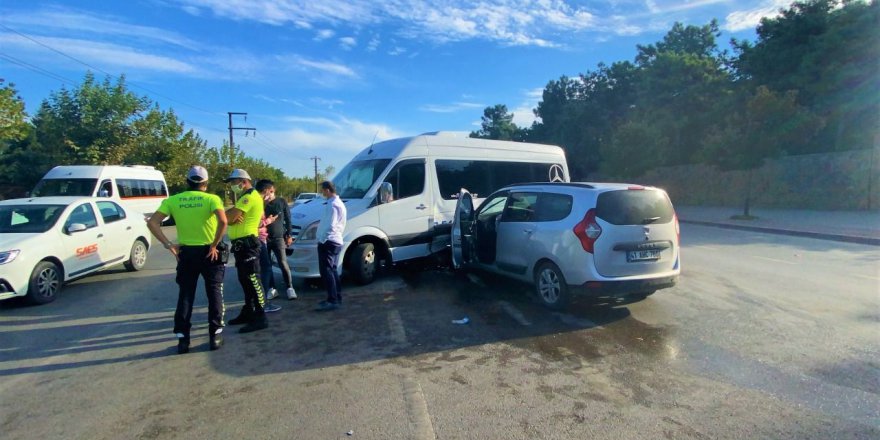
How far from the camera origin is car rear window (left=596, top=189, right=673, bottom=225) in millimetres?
5797

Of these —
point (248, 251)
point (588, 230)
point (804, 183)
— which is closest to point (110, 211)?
point (248, 251)

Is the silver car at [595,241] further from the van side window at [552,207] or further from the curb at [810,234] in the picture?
the curb at [810,234]

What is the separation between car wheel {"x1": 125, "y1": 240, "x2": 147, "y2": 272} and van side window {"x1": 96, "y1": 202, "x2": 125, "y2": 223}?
0.60m

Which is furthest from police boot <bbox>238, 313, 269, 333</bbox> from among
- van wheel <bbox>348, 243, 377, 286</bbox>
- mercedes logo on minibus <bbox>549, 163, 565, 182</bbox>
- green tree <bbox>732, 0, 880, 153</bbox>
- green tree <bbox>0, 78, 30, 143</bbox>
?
green tree <bbox>732, 0, 880, 153</bbox>

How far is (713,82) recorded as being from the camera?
32.0 metres

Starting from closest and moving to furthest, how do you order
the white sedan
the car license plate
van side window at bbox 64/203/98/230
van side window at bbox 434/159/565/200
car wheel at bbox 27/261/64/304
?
the car license plate
the white sedan
car wheel at bbox 27/261/64/304
van side window at bbox 64/203/98/230
van side window at bbox 434/159/565/200

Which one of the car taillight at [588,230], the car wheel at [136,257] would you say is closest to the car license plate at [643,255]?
the car taillight at [588,230]

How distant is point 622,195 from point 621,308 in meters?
1.48

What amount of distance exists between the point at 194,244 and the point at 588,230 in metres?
4.28

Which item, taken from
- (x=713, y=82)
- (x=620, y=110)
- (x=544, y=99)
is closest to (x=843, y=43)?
(x=713, y=82)

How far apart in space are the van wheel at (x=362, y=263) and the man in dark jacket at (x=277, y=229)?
95 cm

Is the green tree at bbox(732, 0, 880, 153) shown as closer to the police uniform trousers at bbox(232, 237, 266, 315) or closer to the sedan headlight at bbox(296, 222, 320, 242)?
the sedan headlight at bbox(296, 222, 320, 242)

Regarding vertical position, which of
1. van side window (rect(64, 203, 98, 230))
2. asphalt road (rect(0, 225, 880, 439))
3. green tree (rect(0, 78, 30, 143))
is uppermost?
green tree (rect(0, 78, 30, 143))

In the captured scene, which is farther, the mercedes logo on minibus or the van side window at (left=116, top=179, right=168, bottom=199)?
the van side window at (left=116, top=179, right=168, bottom=199)
